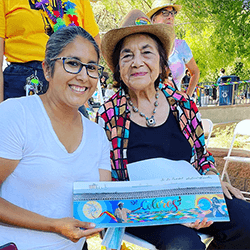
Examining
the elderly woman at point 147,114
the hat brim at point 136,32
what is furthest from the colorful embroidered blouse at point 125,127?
the hat brim at point 136,32

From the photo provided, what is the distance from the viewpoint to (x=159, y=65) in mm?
→ 2256

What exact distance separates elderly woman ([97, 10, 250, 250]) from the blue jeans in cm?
49

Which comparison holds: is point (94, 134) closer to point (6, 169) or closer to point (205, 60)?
point (6, 169)

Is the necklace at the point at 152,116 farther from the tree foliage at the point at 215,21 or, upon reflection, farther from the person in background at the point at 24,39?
the tree foliage at the point at 215,21

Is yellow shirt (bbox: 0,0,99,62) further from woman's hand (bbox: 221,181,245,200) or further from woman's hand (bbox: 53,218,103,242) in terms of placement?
woman's hand (bbox: 221,181,245,200)

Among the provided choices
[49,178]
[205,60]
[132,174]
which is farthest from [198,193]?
[205,60]

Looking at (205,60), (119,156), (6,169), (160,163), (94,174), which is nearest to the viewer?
(6,169)

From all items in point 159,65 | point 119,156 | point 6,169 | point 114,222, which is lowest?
point 114,222

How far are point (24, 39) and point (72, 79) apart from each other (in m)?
0.81

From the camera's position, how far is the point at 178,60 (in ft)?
12.7

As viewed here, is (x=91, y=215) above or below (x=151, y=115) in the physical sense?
below

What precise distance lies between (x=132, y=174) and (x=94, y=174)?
0.33 metres

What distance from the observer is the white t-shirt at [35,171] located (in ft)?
4.60

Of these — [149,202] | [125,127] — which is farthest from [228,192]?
[125,127]
